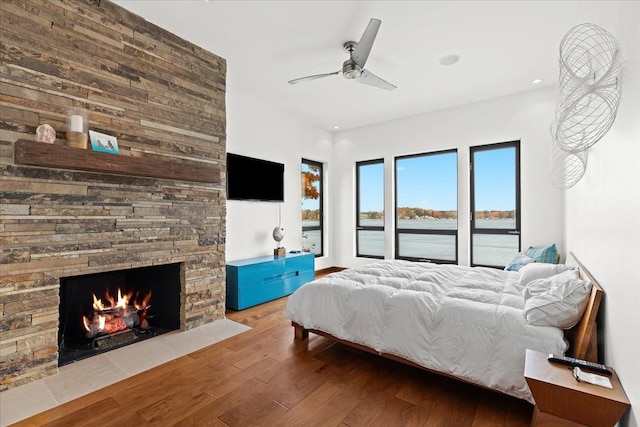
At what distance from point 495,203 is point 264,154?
11.7 ft

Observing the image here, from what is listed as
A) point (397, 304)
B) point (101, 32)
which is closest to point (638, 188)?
point (397, 304)

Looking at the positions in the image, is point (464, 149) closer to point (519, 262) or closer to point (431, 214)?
point (431, 214)

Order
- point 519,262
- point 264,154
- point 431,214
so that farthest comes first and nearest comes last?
1. point 431,214
2. point 264,154
3. point 519,262

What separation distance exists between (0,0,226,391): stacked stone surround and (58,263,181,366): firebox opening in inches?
8.7

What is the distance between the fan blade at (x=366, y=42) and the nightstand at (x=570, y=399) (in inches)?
97.8

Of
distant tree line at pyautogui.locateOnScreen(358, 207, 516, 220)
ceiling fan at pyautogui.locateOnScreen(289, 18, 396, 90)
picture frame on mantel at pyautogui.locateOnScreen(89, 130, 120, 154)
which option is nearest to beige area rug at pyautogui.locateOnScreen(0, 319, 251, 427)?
picture frame on mantel at pyautogui.locateOnScreen(89, 130, 120, 154)

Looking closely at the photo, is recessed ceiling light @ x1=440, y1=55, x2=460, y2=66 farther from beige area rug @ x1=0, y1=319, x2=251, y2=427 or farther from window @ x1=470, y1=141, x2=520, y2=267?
beige area rug @ x1=0, y1=319, x2=251, y2=427

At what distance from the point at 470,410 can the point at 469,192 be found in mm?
3554

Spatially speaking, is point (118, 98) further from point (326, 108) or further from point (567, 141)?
point (567, 141)

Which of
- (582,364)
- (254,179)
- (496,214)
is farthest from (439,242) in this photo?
(582,364)

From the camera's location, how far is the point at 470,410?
188 centimetres

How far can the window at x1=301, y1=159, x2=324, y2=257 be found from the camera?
5.70 metres

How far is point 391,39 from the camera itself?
9.73ft

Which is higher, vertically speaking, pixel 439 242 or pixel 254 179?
pixel 254 179
